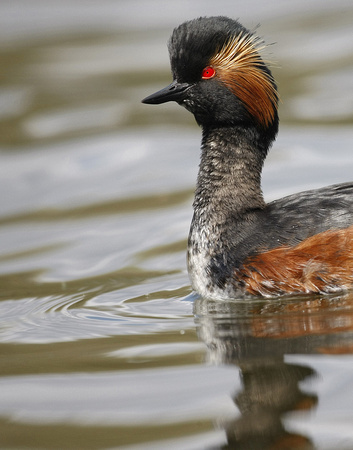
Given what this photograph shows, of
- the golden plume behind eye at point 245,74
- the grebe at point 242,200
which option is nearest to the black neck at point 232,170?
the grebe at point 242,200

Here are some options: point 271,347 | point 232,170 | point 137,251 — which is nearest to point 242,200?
point 232,170

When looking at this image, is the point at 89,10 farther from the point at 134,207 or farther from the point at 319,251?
the point at 319,251

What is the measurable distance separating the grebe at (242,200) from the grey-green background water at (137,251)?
23cm

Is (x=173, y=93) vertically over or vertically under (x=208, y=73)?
under

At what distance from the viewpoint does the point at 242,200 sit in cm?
759

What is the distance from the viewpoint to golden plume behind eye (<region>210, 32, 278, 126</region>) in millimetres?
7309

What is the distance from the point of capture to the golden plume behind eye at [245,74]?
288 inches

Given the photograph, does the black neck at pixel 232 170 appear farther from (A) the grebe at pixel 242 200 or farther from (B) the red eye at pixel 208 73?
(B) the red eye at pixel 208 73

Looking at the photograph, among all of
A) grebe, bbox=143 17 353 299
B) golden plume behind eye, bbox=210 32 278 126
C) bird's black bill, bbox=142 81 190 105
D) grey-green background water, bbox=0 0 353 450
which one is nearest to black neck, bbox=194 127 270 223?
grebe, bbox=143 17 353 299

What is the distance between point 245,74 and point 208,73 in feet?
1.01

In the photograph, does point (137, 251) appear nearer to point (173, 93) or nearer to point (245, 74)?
point (173, 93)

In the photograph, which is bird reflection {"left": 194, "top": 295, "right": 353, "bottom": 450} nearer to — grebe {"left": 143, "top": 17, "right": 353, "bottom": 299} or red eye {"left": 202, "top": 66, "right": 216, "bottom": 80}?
grebe {"left": 143, "top": 17, "right": 353, "bottom": 299}

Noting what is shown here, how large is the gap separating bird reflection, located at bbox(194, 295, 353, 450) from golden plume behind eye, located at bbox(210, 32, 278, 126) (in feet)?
5.52

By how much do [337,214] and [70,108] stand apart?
20.7ft
